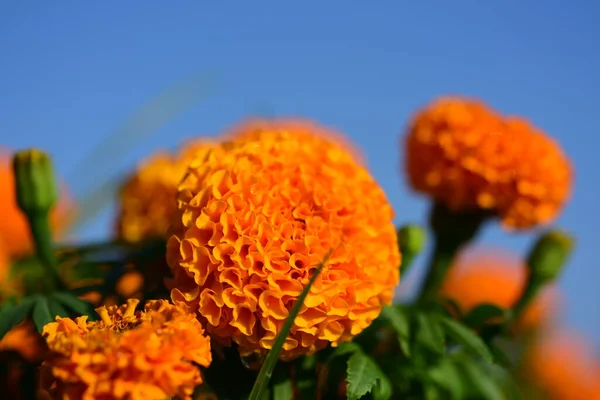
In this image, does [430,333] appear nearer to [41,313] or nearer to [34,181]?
[41,313]

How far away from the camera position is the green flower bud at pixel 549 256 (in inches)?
98.0

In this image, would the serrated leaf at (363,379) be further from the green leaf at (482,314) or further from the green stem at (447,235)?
the green stem at (447,235)

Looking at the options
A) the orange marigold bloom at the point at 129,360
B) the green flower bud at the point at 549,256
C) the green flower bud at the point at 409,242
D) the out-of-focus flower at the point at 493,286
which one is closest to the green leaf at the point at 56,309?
the orange marigold bloom at the point at 129,360

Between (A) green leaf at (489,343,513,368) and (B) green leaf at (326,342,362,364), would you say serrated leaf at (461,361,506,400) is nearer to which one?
(A) green leaf at (489,343,513,368)

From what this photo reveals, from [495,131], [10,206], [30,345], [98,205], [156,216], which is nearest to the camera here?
[30,345]

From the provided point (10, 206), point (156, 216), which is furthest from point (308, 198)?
point (10, 206)

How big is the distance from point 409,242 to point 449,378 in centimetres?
40

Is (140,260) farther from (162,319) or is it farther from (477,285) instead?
(477,285)

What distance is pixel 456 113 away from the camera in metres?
2.65

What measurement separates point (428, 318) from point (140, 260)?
713mm

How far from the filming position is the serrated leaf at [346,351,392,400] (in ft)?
5.21

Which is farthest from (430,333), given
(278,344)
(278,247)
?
(278,344)

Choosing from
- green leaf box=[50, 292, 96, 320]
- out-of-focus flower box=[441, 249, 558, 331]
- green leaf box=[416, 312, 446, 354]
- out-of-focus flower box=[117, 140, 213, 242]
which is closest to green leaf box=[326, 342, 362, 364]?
green leaf box=[416, 312, 446, 354]

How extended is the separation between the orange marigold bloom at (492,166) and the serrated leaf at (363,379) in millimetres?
965
